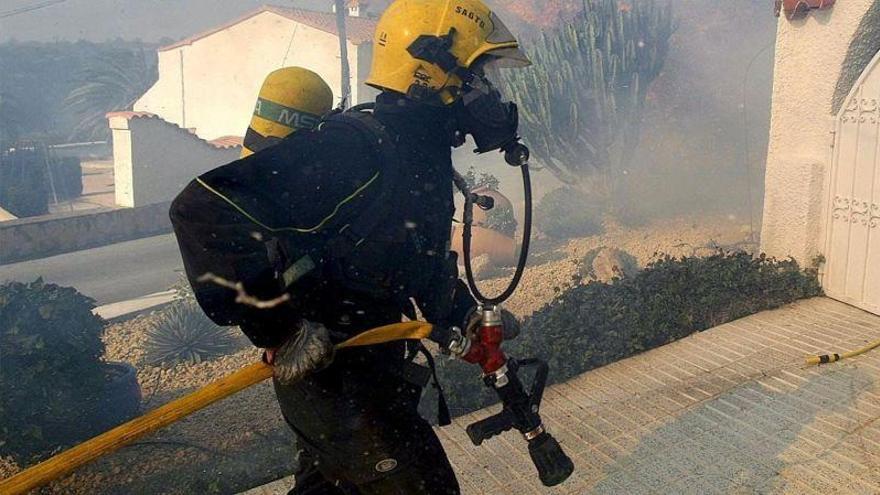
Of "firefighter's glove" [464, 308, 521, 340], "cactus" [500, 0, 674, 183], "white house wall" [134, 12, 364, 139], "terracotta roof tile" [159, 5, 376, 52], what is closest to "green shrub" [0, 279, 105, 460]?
"firefighter's glove" [464, 308, 521, 340]

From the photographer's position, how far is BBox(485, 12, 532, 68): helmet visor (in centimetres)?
224

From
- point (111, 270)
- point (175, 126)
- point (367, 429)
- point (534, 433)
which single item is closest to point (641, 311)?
point (534, 433)

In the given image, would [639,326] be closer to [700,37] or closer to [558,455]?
[558,455]

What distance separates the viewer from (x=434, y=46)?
7.00 ft

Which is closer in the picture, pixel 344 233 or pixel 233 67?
pixel 344 233

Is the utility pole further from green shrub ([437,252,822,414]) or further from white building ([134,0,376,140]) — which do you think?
green shrub ([437,252,822,414])

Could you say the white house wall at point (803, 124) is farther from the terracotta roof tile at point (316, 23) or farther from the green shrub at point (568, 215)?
the terracotta roof tile at point (316, 23)

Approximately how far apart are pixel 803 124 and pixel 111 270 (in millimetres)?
11939

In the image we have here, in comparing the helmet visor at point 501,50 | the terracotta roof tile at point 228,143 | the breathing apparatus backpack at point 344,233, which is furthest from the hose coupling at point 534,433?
the terracotta roof tile at point 228,143

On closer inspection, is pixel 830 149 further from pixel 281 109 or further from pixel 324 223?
pixel 324 223

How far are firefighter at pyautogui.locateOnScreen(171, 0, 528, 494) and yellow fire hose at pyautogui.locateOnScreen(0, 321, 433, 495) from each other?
0.28 ft

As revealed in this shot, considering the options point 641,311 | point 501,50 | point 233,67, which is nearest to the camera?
point 501,50

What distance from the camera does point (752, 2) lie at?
25.7 metres

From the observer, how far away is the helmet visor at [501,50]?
7.34 feet
